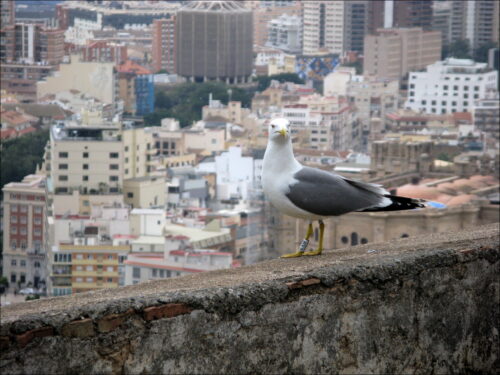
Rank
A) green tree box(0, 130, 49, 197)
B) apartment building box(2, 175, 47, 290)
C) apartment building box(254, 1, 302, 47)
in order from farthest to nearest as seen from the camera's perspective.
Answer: apartment building box(254, 1, 302, 47) → green tree box(0, 130, 49, 197) → apartment building box(2, 175, 47, 290)

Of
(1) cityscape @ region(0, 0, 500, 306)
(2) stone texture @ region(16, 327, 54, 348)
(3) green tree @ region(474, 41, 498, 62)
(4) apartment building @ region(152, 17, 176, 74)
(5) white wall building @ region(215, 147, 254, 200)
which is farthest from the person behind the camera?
(4) apartment building @ region(152, 17, 176, 74)

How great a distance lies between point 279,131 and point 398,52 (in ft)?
240

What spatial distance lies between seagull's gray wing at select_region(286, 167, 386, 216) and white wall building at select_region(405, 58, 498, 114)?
5919 centimetres

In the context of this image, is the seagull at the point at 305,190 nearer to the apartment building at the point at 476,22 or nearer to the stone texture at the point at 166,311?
the stone texture at the point at 166,311

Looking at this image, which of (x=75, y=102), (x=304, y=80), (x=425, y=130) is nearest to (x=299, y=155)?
(x=425, y=130)

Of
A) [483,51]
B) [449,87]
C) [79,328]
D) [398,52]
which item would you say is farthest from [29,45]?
[79,328]

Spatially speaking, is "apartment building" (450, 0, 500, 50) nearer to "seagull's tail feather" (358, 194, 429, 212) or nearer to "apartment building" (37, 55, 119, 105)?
"apartment building" (37, 55, 119, 105)

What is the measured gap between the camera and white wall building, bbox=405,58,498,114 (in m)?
63.6

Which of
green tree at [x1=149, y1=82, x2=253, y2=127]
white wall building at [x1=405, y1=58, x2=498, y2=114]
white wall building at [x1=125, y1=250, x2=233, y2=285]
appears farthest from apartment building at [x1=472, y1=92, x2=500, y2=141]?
white wall building at [x1=125, y1=250, x2=233, y2=285]

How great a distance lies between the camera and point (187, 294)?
326 cm

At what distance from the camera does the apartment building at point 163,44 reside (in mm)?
83312

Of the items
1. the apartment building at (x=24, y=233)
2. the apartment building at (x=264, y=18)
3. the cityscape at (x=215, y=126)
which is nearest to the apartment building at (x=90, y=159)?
the cityscape at (x=215, y=126)

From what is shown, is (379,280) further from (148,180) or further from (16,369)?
(148,180)

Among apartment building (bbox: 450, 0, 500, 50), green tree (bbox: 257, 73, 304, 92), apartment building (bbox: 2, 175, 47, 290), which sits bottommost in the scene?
apartment building (bbox: 2, 175, 47, 290)
